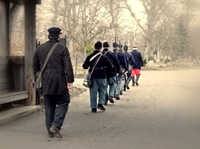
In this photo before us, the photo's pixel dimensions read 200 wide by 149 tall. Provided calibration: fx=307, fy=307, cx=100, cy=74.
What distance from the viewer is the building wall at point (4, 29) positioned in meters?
8.53

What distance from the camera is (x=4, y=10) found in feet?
28.1

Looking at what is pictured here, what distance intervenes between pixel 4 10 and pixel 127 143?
17.8 feet

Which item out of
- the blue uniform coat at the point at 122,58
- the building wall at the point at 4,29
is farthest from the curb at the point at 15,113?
the blue uniform coat at the point at 122,58

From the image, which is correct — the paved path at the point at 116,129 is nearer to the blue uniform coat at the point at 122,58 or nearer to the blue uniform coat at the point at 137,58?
the blue uniform coat at the point at 122,58

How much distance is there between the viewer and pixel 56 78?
18.4 feet

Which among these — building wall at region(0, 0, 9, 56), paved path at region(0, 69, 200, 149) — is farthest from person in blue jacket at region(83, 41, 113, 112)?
building wall at region(0, 0, 9, 56)

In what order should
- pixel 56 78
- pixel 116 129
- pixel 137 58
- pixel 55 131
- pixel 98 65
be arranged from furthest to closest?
pixel 137 58 < pixel 98 65 < pixel 116 129 < pixel 56 78 < pixel 55 131

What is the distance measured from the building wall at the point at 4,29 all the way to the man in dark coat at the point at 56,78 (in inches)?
129

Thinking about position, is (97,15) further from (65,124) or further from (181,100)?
(65,124)

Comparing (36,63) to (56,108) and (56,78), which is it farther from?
(56,108)

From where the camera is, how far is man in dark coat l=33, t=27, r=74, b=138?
555 cm

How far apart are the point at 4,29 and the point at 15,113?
2.67 meters

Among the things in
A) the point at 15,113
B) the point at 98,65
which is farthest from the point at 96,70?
the point at 15,113

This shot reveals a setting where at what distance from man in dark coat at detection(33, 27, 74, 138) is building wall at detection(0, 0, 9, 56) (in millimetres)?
3286
